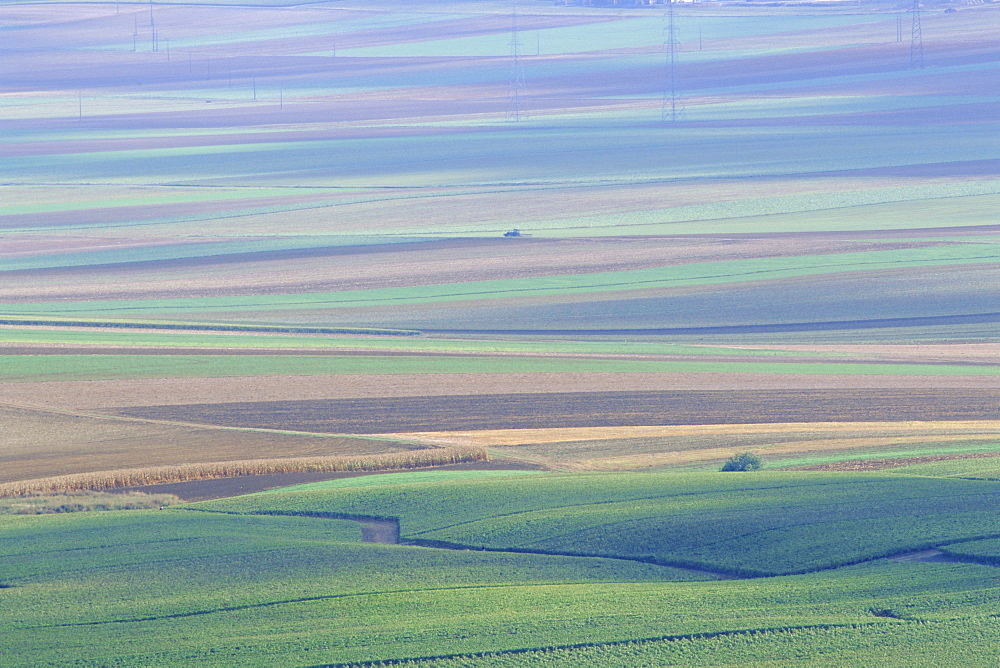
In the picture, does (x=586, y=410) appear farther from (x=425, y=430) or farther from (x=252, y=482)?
(x=252, y=482)

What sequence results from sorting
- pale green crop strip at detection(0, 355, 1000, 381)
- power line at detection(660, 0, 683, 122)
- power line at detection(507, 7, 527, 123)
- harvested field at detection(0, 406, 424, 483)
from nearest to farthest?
harvested field at detection(0, 406, 424, 483), pale green crop strip at detection(0, 355, 1000, 381), power line at detection(660, 0, 683, 122), power line at detection(507, 7, 527, 123)

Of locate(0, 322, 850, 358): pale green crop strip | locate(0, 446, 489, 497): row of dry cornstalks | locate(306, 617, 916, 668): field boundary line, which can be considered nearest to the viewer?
locate(306, 617, 916, 668): field boundary line

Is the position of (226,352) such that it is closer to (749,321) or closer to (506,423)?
(506,423)

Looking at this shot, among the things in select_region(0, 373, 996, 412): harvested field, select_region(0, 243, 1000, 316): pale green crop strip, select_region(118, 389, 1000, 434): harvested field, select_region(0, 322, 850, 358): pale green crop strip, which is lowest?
select_region(118, 389, 1000, 434): harvested field

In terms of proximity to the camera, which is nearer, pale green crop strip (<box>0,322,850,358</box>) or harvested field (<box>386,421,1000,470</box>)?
harvested field (<box>386,421,1000,470</box>)

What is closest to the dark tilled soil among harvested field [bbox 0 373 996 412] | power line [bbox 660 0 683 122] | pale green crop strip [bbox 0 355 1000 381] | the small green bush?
the small green bush

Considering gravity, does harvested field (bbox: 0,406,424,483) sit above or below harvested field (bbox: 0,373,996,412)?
below

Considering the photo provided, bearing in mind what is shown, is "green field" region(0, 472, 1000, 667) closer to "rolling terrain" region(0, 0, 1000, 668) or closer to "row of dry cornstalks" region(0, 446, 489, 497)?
"rolling terrain" region(0, 0, 1000, 668)
